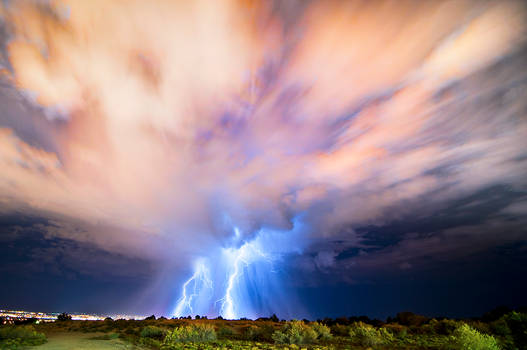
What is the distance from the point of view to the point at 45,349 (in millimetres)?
11984

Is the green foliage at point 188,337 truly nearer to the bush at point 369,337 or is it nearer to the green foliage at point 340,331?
the bush at point 369,337

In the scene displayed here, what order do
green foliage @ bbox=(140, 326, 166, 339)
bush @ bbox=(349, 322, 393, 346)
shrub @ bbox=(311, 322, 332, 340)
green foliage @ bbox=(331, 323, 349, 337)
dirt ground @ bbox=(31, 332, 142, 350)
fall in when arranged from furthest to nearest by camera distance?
green foliage @ bbox=(140, 326, 166, 339)
green foliage @ bbox=(331, 323, 349, 337)
shrub @ bbox=(311, 322, 332, 340)
bush @ bbox=(349, 322, 393, 346)
dirt ground @ bbox=(31, 332, 142, 350)

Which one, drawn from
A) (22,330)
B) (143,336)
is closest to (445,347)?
(143,336)

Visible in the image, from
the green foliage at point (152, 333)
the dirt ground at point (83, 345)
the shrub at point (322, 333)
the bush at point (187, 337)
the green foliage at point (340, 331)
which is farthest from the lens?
the green foliage at point (152, 333)

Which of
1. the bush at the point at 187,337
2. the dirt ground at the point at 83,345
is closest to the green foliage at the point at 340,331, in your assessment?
the bush at the point at 187,337

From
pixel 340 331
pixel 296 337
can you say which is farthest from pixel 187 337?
pixel 340 331

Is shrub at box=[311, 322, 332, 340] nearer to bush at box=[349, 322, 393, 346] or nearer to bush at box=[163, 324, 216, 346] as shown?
bush at box=[349, 322, 393, 346]

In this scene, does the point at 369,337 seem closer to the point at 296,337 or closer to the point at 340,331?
the point at 296,337

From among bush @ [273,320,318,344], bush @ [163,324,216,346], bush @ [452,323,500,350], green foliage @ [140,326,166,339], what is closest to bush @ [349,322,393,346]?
bush @ [273,320,318,344]

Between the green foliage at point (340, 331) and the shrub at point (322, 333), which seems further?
the green foliage at point (340, 331)

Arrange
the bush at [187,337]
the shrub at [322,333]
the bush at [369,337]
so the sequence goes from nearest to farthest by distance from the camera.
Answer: the bush at [369,337] < the bush at [187,337] < the shrub at [322,333]

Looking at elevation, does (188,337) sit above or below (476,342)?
above

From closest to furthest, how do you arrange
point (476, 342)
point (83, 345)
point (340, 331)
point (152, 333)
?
1. point (476, 342)
2. point (83, 345)
3. point (152, 333)
4. point (340, 331)

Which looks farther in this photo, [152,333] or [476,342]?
[152,333]
